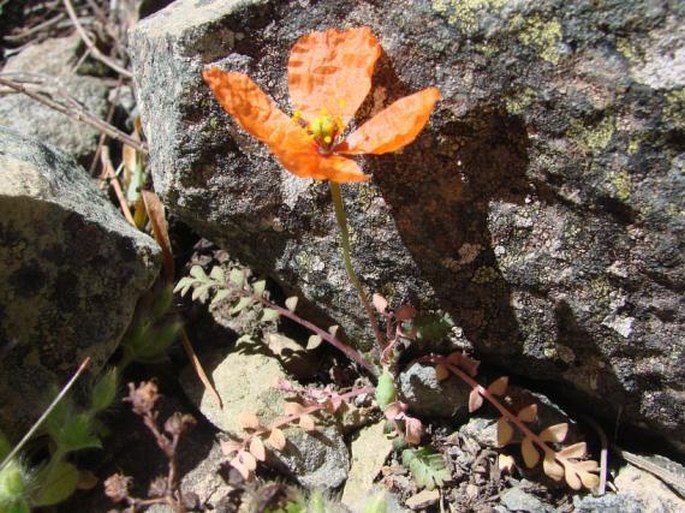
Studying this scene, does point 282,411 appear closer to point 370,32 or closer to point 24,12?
point 370,32

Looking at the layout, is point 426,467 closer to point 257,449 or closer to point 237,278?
point 257,449

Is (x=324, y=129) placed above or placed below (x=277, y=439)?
above

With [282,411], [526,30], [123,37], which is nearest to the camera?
[526,30]

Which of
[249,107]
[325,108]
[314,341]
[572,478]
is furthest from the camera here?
[314,341]

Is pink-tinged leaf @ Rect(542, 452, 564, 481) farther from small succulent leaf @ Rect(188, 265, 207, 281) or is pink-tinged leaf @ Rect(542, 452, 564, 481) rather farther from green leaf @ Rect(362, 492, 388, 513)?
small succulent leaf @ Rect(188, 265, 207, 281)

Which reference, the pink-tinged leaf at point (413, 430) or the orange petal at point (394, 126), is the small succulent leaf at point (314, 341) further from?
the orange petal at point (394, 126)

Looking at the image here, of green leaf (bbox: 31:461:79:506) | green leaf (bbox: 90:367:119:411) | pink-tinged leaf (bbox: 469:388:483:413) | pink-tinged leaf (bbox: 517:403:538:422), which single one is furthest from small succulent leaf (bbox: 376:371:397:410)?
green leaf (bbox: 31:461:79:506)

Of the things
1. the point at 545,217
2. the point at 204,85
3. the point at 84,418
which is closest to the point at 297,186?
the point at 204,85

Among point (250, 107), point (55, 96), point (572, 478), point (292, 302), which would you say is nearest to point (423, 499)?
point (572, 478)
